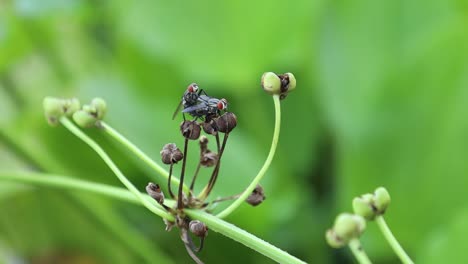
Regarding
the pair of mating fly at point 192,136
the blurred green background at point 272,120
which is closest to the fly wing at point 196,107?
the pair of mating fly at point 192,136

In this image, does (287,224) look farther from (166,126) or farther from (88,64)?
(88,64)

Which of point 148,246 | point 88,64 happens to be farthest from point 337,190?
point 88,64

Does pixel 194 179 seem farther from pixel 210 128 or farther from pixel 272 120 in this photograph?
pixel 272 120

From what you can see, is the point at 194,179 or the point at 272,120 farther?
the point at 272,120

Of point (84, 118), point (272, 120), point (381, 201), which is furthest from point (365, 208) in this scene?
point (272, 120)

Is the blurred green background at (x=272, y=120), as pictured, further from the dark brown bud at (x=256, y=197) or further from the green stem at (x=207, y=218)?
the dark brown bud at (x=256, y=197)
